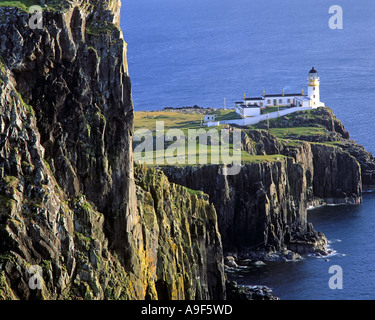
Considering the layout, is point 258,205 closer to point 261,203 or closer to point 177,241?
point 261,203

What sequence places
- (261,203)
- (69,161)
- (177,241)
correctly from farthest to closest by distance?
(261,203) → (177,241) → (69,161)

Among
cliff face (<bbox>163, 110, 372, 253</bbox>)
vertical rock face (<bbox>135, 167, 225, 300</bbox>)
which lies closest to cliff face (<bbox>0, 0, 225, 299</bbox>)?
vertical rock face (<bbox>135, 167, 225, 300</bbox>)

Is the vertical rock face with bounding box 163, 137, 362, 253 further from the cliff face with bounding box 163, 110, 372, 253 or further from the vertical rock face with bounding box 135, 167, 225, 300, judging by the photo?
the vertical rock face with bounding box 135, 167, 225, 300

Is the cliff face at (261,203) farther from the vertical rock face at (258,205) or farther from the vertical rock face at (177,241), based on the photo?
the vertical rock face at (177,241)

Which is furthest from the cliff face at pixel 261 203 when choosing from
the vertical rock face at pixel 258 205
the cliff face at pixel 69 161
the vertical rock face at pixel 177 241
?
the cliff face at pixel 69 161

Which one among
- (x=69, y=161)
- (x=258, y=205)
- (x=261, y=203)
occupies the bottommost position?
(x=258, y=205)

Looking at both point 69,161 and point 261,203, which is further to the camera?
point 261,203

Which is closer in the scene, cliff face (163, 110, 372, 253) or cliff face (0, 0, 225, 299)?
cliff face (0, 0, 225, 299)

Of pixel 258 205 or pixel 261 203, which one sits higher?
pixel 261 203

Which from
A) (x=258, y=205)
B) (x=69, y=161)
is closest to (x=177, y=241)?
(x=69, y=161)
